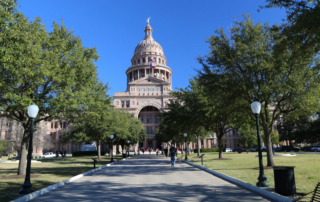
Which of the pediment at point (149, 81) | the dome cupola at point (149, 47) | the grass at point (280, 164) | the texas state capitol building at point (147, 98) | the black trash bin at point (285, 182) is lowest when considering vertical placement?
the grass at point (280, 164)

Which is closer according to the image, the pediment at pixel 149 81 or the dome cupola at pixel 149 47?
the pediment at pixel 149 81

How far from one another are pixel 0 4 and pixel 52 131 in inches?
3676

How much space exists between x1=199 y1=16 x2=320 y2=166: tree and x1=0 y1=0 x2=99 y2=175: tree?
31.0 ft

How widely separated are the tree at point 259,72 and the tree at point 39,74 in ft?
31.0

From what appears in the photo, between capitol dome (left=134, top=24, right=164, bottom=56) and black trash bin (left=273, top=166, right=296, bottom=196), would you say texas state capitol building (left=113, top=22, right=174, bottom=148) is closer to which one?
capitol dome (left=134, top=24, right=164, bottom=56)

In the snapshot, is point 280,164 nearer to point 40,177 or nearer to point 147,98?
point 40,177

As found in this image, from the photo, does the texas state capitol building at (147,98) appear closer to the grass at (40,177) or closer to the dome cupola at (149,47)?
the dome cupola at (149,47)

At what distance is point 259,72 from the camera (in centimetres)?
1650

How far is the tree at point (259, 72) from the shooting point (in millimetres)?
15133

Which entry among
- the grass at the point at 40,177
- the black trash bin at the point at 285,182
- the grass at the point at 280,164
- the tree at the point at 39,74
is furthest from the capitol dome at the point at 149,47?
the black trash bin at the point at 285,182

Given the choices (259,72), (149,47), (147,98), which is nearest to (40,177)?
(259,72)

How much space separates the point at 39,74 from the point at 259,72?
14074mm

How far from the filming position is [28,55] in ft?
42.4

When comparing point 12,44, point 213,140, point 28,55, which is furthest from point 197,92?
point 213,140
